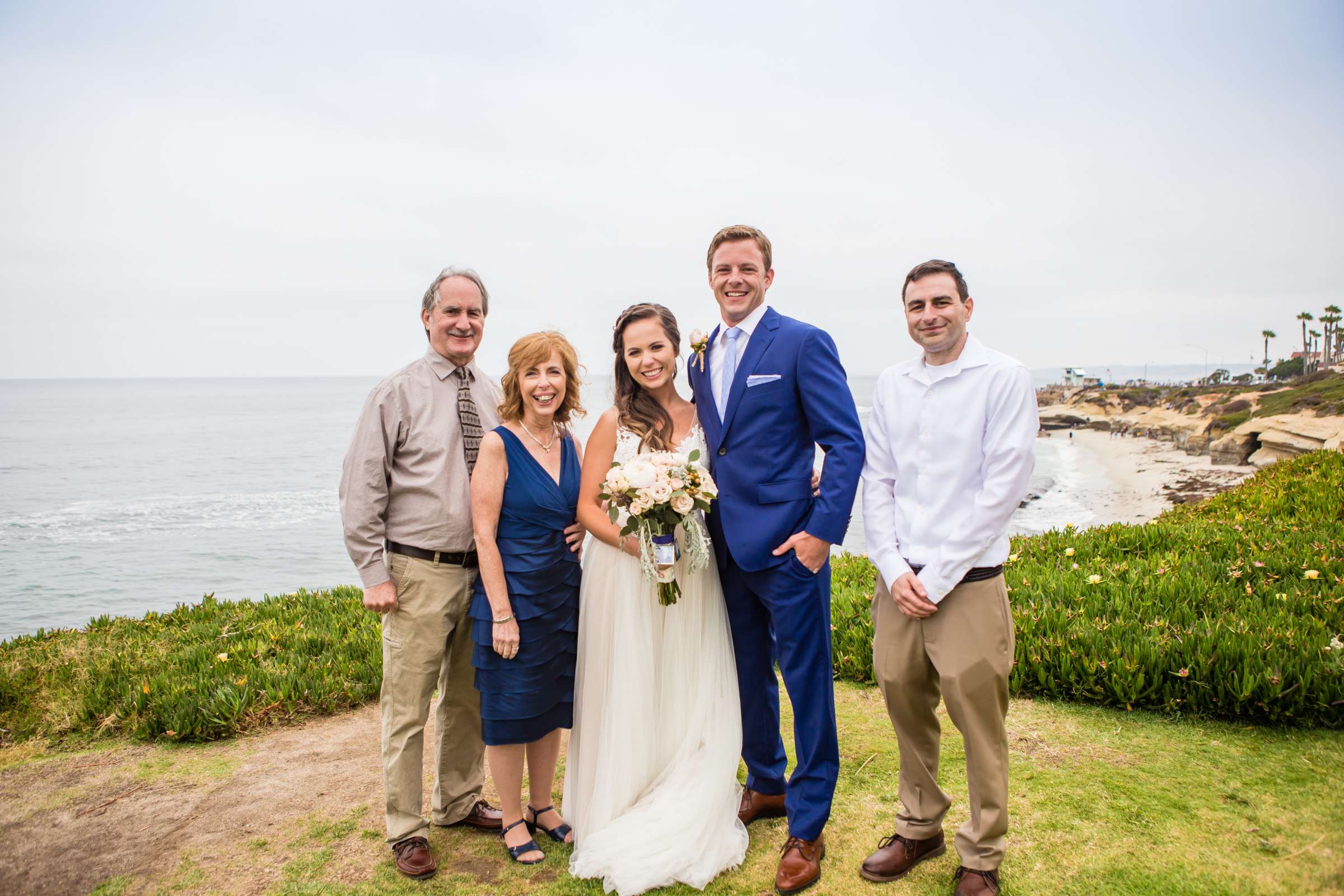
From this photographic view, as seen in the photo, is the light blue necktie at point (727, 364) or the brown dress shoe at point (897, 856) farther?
the light blue necktie at point (727, 364)

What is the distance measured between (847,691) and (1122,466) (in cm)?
3791

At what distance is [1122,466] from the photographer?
38.2 m

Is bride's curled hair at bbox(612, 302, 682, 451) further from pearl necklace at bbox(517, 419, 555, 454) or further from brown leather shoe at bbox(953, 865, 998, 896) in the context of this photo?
brown leather shoe at bbox(953, 865, 998, 896)

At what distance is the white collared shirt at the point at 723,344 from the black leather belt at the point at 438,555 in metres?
1.62

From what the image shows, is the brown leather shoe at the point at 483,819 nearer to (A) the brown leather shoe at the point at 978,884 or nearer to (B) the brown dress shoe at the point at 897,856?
(B) the brown dress shoe at the point at 897,856

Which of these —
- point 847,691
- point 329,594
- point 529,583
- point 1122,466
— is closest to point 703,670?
point 529,583

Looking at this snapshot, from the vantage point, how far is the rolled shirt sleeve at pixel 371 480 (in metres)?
4.19

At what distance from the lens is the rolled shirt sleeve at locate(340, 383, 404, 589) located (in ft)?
13.7

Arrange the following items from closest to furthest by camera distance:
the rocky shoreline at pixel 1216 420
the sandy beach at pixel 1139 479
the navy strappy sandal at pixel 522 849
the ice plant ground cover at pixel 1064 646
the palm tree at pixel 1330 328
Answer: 1. the navy strappy sandal at pixel 522 849
2. the ice plant ground cover at pixel 1064 646
3. the rocky shoreline at pixel 1216 420
4. the sandy beach at pixel 1139 479
5. the palm tree at pixel 1330 328

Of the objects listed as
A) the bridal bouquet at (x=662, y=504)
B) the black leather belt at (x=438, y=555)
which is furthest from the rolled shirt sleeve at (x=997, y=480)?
the black leather belt at (x=438, y=555)

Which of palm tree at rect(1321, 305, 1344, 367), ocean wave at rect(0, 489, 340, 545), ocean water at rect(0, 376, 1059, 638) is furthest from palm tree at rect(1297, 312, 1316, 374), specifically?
ocean wave at rect(0, 489, 340, 545)

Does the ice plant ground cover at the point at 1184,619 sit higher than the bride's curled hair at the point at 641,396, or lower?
lower

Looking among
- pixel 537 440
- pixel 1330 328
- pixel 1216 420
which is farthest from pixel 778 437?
pixel 1330 328

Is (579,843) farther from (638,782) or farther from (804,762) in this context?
(804,762)
